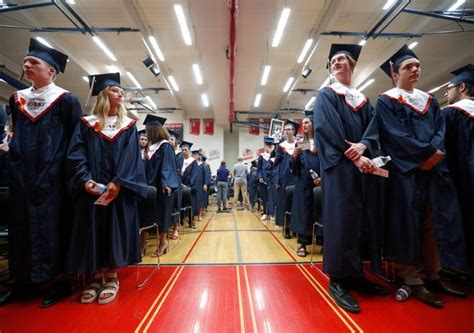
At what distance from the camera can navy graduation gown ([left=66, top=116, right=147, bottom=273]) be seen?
1906 millimetres

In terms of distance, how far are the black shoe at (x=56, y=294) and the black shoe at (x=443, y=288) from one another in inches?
129

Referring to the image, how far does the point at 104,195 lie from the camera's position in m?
1.89

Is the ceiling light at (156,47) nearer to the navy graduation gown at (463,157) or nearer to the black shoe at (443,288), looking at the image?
the navy graduation gown at (463,157)

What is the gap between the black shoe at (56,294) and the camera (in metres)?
1.86

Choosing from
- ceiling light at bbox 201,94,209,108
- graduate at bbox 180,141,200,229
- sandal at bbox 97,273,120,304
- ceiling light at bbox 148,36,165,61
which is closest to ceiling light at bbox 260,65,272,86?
ceiling light at bbox 201,94,209,108

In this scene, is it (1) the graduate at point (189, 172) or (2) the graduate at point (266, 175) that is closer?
(1) the graduate at point (189, 172)

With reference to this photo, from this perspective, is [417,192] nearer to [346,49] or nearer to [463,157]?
[463,157]

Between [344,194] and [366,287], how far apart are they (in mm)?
907

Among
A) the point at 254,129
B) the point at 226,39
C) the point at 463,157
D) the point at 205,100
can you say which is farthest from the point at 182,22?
the point at 254,129

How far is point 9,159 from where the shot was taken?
1.96m

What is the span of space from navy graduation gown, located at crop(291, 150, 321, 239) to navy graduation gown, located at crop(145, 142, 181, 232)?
1794 mm

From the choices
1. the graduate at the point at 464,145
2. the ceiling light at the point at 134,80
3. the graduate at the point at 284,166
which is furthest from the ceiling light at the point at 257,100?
the graduate at the point at 464,145

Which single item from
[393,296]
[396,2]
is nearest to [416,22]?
[396,2]

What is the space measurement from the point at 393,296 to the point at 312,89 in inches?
527
